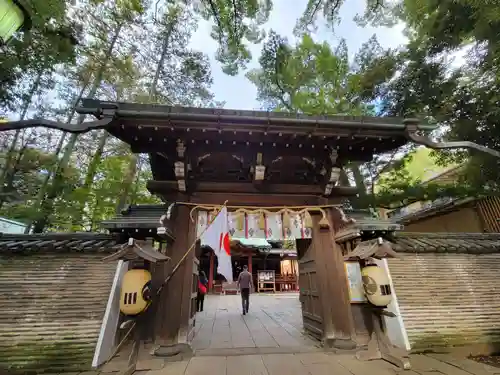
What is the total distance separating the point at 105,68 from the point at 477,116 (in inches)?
583

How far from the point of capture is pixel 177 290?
416 cm

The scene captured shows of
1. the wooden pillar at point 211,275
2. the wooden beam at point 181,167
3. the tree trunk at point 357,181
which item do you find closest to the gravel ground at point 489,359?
the wooden beam at point 181,167

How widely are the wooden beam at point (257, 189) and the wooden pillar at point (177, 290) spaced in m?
0.49

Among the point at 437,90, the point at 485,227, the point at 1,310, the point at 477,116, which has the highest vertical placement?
the point at 437,90

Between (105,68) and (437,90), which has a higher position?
(105,68)

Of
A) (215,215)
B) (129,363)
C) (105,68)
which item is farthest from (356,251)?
(105,68)

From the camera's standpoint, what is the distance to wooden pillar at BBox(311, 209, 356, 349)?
425 centimetres

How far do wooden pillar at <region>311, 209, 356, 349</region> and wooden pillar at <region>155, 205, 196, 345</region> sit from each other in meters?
2.51

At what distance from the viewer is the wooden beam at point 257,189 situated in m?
4.76

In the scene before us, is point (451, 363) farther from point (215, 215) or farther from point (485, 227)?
point (485, 227)

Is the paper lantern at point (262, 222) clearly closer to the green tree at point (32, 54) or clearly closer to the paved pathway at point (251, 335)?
the paved pathway at point (251, 335)

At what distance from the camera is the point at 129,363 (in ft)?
11.3

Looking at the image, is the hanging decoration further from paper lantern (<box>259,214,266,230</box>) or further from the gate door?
the gate door

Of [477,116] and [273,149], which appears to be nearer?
[273,149]
